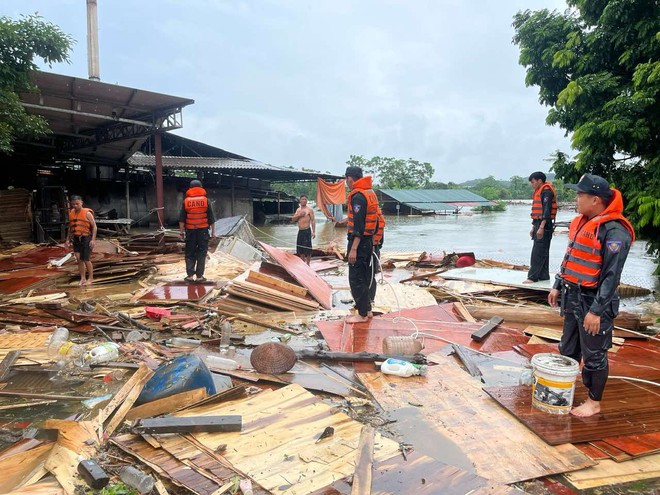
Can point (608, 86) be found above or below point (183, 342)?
above

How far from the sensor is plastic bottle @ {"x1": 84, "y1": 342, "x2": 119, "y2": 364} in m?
4.43

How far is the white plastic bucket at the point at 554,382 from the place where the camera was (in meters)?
3.17

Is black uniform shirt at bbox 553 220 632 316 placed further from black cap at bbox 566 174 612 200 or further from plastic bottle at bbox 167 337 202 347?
Result: plastic bottle at bbox 167 337 202 347

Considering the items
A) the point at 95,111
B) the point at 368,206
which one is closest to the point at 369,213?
the point at 368,206

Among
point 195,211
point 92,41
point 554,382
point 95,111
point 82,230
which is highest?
point 92,41

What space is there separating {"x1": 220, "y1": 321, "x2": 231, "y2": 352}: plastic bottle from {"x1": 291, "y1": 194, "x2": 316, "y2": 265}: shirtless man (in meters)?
5.09

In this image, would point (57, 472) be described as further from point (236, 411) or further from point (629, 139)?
point (629, 139)

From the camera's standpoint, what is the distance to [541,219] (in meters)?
7.58

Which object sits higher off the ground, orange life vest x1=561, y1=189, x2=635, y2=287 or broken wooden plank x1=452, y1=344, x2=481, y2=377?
orange life vest x1=561, y1=189, x2=635, y2=287

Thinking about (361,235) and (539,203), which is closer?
(361,235)

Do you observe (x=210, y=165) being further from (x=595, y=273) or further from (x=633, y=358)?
(x=595, y=273)

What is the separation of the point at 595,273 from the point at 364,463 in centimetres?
215

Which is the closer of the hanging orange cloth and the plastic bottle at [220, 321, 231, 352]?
the plastic bottle at [220, 321, 231, 352]

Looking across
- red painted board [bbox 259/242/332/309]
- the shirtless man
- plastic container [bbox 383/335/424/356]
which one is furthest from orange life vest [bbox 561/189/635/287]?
the shirtless man
